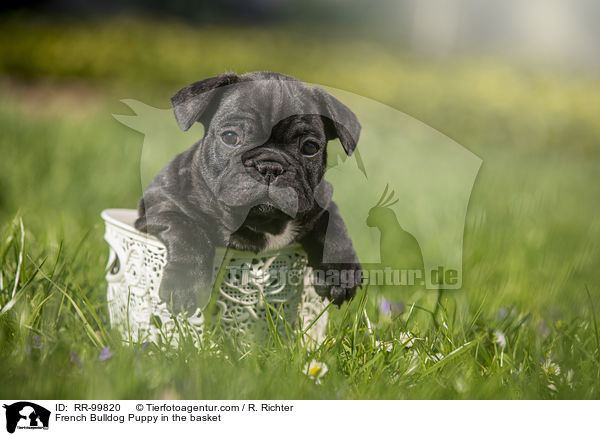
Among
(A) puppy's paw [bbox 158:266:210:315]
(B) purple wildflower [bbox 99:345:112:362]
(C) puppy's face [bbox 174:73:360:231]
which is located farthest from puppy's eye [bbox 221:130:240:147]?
(B) purple wildflower [bbox 99:345:112:362]

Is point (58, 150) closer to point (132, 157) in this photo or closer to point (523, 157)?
point (132, 157)

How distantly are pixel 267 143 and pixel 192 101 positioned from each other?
0.24 metres

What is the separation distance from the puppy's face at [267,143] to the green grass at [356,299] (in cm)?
29

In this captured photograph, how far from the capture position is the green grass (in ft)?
4.72

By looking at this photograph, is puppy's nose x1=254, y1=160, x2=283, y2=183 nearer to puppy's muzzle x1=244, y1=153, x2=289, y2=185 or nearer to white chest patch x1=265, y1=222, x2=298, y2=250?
puppy's muzzle x1=244, y1=153, x2=289, y2=185

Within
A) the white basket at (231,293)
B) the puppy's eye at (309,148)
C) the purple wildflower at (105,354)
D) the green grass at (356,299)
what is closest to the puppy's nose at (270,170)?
the puppy's eye at (309,148)

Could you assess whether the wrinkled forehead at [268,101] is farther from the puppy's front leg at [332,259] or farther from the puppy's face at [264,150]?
the puppy's front leg at [332,259]

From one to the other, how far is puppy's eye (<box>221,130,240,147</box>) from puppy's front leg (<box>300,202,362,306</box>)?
0.35 m

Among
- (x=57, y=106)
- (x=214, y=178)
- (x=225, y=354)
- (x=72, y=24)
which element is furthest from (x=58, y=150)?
(x=225, y=354)

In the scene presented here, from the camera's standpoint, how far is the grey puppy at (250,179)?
4.96 feet

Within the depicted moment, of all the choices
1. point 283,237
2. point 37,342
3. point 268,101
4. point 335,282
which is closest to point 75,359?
point 37,342

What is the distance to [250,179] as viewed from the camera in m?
1.49
